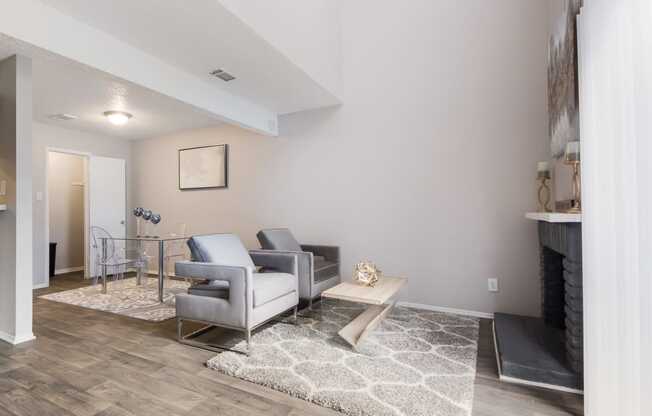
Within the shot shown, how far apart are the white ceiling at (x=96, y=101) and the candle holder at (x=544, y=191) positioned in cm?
332

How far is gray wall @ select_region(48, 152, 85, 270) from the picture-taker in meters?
5.75

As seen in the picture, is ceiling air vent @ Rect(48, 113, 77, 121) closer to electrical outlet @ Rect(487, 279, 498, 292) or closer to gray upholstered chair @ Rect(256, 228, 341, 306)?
gray upholstered chair @ Rect(256, 228, 341, 306)

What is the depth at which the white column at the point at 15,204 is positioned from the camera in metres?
2.58

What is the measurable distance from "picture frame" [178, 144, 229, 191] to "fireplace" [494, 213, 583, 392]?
161 inches

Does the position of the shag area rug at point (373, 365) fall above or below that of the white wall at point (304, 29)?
below

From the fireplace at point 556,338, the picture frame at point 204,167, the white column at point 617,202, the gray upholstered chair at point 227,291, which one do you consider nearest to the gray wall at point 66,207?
the picture frame at point 204,167

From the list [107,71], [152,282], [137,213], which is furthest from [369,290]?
[152,282]

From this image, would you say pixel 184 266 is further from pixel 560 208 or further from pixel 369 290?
pixel 560 208

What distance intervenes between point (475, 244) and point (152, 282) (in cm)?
452

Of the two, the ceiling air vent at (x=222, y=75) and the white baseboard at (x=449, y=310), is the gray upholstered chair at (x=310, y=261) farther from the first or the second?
the ceiling air vent at (x=222, y=75)

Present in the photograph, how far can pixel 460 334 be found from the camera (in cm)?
275

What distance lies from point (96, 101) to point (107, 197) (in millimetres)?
2179

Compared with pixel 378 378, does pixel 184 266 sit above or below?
above

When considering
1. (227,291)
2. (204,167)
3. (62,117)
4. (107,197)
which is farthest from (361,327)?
(107,197)
